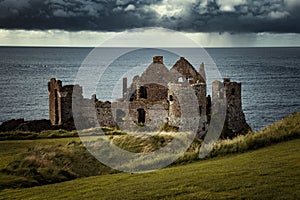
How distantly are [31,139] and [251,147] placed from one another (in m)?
17.1

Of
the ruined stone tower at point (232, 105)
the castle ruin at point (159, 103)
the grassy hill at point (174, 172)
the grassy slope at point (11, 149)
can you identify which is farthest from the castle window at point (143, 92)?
the grassy hill at point (174, 172)

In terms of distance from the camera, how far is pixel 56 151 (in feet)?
72.7

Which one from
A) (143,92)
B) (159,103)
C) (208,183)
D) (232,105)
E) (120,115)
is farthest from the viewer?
(143,92)

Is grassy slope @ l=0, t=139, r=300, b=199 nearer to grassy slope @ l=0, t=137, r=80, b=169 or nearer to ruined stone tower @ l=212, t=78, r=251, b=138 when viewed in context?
grassy slope @ l=0, t=137, r=80, b=169

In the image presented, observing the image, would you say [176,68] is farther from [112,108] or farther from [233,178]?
[233,178]

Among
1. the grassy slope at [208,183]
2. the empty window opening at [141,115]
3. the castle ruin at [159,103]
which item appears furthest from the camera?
the empty window opening at [141,115]

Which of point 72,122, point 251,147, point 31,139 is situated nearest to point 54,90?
point 72,122

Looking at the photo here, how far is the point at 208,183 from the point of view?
13.8 meters

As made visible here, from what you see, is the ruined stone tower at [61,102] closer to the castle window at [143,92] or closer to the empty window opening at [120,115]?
the empty window opening at [120,115]

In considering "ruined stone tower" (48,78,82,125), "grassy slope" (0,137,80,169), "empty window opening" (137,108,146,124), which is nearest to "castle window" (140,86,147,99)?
"empty window opening" (137,108,146,124)

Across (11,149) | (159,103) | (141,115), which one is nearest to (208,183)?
(11,149)

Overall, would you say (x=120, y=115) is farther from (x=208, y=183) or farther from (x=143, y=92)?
(x=208, y=183)

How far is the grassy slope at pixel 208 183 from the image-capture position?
12805 mm

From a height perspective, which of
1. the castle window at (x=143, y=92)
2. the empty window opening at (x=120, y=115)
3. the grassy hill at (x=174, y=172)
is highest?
the castle window at (x=143, y=92)
